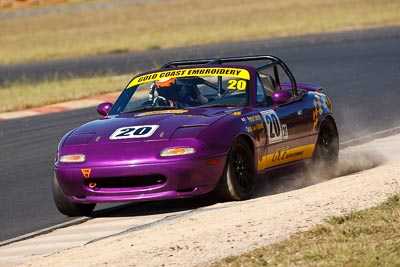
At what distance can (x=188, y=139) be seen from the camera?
9688 mm

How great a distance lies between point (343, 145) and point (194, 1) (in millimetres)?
62936

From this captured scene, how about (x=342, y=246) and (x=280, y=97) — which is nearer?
(x=342, y=246)

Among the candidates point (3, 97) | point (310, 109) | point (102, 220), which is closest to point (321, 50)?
point (3, 97)

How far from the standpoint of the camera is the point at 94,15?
233 ft

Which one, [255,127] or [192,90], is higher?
[192,90]

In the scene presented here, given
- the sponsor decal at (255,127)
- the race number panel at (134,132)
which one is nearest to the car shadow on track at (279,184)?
the sponsor decal at (255,127)

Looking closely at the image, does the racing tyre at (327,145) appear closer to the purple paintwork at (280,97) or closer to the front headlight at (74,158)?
the purple paintwork at (280,97)

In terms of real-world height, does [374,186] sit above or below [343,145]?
above

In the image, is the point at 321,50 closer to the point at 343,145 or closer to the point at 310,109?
the point at 343,145

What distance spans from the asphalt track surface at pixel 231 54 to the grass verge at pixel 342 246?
2917 millimetres

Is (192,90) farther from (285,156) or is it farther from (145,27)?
(145,27)

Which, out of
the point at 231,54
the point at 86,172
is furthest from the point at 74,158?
the point at 231,54

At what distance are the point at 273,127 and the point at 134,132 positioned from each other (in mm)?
1538

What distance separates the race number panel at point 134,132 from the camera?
989cm
